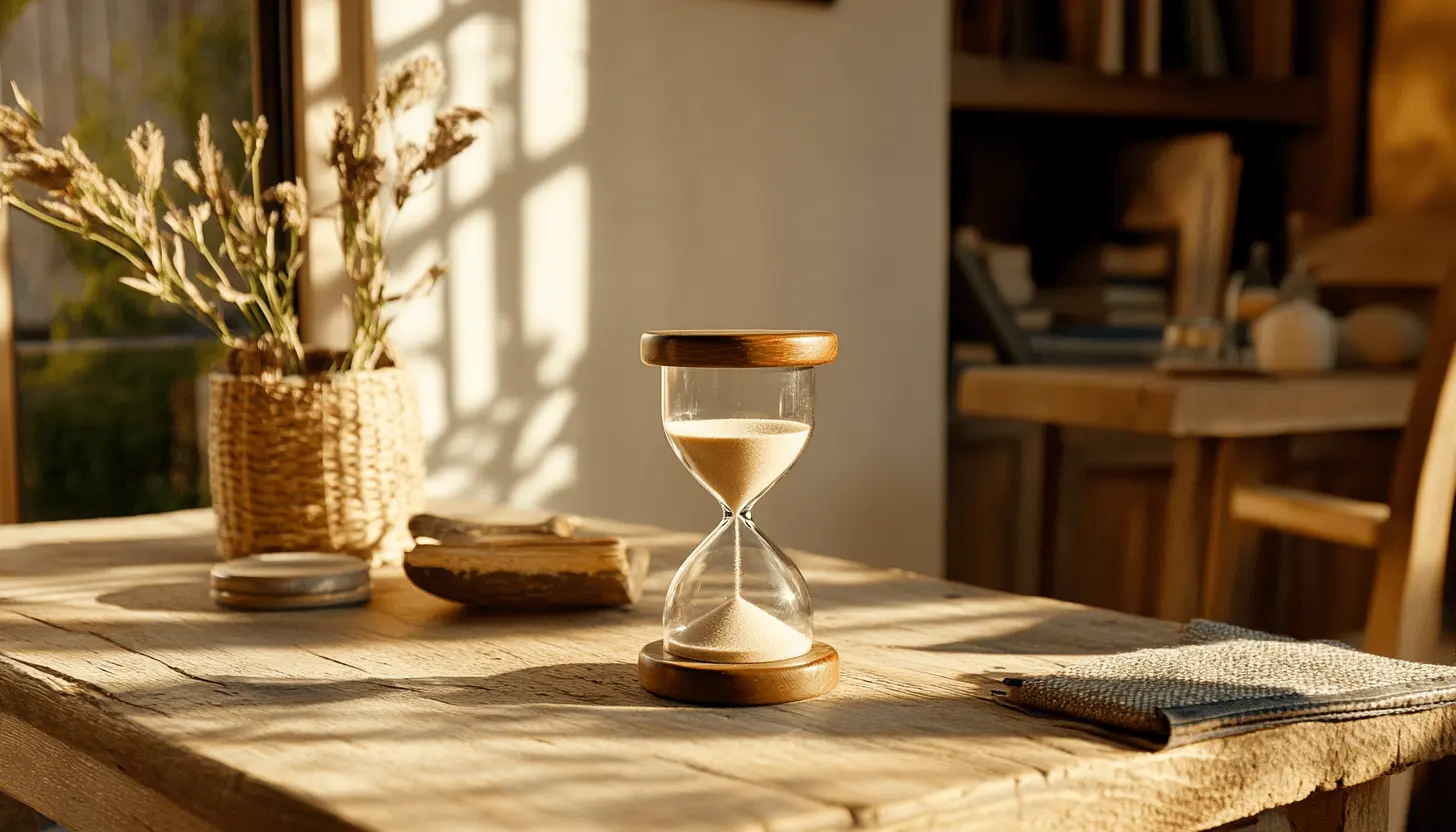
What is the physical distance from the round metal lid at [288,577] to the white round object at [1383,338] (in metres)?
2.36

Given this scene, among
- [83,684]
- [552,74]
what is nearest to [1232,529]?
[552,74]

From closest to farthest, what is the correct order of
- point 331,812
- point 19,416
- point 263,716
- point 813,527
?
point 331,812, point 263,716, point 19,416, point 813,527

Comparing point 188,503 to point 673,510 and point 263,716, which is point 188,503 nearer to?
point 673,510

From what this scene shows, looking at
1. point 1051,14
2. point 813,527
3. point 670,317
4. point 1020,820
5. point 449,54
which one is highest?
point 1051,14

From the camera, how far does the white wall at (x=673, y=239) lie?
2391 millimetres

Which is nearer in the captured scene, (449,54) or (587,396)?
(449,54)

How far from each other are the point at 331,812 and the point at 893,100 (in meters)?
2.45

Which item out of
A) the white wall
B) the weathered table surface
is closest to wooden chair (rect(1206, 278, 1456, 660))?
the weathered table surface

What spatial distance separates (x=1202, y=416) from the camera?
7.46ft

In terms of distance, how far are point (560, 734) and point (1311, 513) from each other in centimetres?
169

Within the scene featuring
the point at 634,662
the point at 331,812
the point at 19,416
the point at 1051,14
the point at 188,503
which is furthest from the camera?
the point at 1051,14

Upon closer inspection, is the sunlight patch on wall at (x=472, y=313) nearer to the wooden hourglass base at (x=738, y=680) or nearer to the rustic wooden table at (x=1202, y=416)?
the rustic wooden table at (x=1202, y=416)

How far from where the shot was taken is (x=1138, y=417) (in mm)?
2307

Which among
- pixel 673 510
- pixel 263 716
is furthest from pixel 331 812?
pixel 673 510
